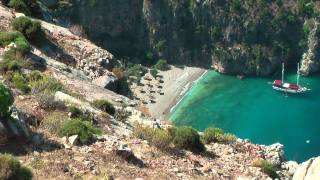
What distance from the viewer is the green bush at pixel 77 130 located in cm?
2833

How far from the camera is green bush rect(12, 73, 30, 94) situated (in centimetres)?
3334

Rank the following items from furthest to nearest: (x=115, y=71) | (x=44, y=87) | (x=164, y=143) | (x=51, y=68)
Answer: (x=115, y=71), (x=51, y=68), (x=44, y=87), (x=164, y=143)

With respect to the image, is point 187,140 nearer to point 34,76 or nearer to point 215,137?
point 215,137

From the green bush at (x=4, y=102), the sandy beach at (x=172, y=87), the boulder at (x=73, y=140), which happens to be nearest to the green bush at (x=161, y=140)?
the boulder at (x=73, y=140)

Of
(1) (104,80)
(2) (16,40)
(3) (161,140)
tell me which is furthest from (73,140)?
(1) (104,80)

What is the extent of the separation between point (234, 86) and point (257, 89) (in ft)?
21.4

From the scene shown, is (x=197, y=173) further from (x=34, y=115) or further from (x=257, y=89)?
(x=257, y=89)

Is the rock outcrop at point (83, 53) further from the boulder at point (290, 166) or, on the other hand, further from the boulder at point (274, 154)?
the boulder at point (290, 166)

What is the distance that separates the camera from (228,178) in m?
30.1

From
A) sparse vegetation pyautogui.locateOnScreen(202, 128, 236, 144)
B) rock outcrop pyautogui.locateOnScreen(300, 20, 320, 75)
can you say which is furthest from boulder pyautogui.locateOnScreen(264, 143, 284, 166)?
rock outcrop pyautogui.locateOnScreen(300, 20, 320, 75)

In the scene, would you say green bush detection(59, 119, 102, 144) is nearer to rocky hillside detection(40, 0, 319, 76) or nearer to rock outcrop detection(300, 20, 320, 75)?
rocky hillside detection(40, 0, 319, 76)

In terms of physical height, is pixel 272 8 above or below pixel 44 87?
below

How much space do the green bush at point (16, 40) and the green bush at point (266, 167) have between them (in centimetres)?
1870

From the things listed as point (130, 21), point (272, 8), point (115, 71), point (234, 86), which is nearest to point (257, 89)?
point (234, 86)
